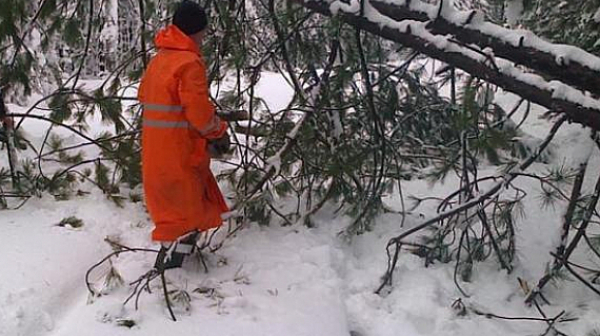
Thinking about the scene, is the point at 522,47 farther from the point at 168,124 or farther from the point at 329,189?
the point at 329,189

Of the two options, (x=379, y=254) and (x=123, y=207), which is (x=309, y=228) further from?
(x=123, y=207)

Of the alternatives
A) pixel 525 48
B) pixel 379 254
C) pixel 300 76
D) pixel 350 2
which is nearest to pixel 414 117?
pixel 300 76

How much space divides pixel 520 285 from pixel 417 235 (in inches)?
29.4

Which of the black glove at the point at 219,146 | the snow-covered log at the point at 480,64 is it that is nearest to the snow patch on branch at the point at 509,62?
the snow-covered log at the point at 480,64

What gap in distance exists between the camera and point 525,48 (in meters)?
2.68

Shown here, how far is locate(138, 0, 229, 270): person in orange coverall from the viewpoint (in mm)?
3438

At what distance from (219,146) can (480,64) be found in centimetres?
161

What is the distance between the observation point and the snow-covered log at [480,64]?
2.53 meters

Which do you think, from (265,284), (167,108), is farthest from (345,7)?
(265,284)

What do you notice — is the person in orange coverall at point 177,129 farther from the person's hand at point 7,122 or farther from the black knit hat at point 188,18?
the person's hand at point 7,122

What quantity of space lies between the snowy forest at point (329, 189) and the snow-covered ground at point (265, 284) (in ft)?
0.04

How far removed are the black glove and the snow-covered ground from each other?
668 mm

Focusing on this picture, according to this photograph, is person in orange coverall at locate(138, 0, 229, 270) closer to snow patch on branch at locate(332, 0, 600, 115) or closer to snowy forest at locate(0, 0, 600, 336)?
snowy forest at locate(0, 0, 600, 336)

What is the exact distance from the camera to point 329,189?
4590 mm
